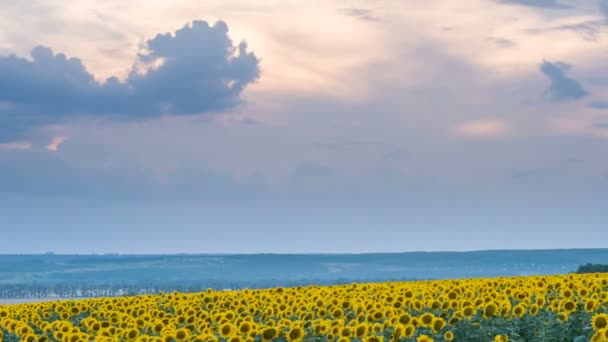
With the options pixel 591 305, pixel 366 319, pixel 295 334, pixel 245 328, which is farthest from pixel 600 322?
pixel 245 328

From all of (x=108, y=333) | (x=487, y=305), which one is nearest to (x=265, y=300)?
(x=108, y=333)

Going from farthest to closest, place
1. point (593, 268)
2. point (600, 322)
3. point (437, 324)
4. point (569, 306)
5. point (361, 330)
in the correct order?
point (593, 268)
point (569, 306)
point (437, 324)
point (361, 330)
point (600, 322)

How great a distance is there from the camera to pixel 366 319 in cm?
1645

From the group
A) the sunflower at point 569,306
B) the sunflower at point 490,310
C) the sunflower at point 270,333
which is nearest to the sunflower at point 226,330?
the sunflower at point 270,333

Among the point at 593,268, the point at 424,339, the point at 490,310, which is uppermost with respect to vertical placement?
the point at 593,268

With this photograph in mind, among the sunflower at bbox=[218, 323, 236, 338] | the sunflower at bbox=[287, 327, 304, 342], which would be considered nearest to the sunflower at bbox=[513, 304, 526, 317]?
the sunflower at bbox=[287, 327, 304, 342]

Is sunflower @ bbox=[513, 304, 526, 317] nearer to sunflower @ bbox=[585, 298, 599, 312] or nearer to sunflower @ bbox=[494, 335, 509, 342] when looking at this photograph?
sunflower @ bbox=[585, 298, 599, 312]

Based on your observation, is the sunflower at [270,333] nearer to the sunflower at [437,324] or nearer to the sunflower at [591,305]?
the sunflower at [437,324]

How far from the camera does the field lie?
14.8 metres

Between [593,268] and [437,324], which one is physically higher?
[593,268]

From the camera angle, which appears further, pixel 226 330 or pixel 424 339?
pixel 226 330

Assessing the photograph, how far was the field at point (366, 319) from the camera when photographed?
48.6 ft

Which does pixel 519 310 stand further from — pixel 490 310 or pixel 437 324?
pixel 437 324

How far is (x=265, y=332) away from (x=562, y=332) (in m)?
4.82
